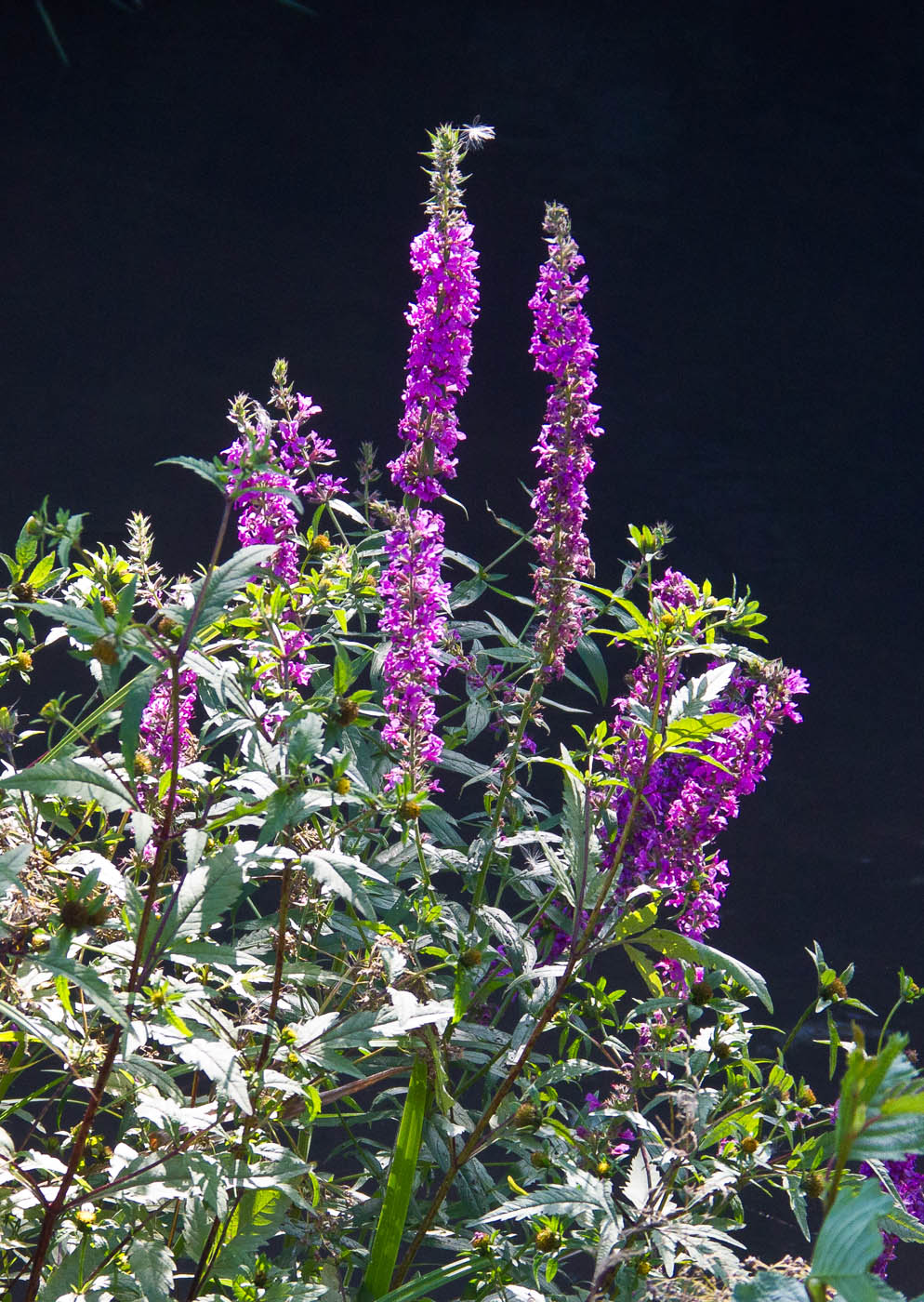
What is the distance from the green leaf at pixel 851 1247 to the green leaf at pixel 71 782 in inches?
13.0

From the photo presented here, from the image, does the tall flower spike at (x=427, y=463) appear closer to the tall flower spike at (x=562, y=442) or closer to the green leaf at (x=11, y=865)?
the tall flower spike at (x=562, y=442)

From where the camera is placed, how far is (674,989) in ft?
2.76

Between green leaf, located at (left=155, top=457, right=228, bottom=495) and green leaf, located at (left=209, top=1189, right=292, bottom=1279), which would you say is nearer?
green leaf, located at (left=155, top=457, right=228, bottom=495)

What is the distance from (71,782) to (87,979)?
0.08 metres

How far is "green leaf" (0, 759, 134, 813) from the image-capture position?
483 mm

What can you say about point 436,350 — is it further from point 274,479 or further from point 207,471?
point 207,471

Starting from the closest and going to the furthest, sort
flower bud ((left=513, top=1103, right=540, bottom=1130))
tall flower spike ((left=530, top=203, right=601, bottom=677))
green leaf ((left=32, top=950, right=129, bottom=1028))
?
green leaf ((left=32, top=950, right=129, bottom=1028))
flower bud ((left=513, top=1103, right=540, bottom=1130))
tall flower spike ((left=530, top=203, right=601, bottom=677))

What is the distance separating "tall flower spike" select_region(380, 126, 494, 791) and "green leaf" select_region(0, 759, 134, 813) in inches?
8.0

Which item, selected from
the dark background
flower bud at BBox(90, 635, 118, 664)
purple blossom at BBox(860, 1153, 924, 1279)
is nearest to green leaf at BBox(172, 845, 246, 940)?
flower bud at BBox(90, 635, 118, 664)

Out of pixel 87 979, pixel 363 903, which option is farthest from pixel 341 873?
pixel 87 979

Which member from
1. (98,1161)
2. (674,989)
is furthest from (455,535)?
(98,1161)

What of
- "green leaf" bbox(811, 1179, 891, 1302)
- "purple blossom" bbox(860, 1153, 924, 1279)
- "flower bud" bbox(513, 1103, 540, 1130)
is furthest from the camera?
"purple blossom" bbox(860, 1153, 924, 1279)

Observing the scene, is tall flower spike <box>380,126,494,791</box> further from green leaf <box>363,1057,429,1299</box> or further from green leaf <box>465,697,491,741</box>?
green leaf <box>363,1057,429,1299</box>

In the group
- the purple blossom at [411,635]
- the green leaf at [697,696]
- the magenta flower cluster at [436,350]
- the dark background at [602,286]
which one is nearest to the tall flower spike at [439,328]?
the magenta flower cluster at [436,350]
